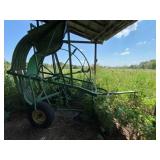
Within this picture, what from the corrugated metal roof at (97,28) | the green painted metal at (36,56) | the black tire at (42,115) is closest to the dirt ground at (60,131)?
the black tire at (42,115)

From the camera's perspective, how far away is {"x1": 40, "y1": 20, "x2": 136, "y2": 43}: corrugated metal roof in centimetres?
455

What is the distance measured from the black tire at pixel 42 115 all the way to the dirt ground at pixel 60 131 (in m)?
0.13

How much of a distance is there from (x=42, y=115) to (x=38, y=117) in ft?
0.37

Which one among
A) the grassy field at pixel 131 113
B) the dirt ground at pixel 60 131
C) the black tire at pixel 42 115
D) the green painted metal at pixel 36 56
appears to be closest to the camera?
the grassy field at pixel 131 113

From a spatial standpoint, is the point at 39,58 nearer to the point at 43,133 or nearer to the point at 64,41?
the point at 64,41

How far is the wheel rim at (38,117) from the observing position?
4.16 meters

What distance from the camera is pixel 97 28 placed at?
5.22 meters

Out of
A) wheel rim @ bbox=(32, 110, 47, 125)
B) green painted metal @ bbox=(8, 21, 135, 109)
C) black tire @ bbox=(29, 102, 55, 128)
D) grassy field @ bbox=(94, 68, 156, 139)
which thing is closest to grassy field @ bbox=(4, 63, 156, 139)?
grassy field @ bbox=(94, 68, 156, 139)

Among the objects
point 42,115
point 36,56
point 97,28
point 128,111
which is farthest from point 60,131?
point 97,28

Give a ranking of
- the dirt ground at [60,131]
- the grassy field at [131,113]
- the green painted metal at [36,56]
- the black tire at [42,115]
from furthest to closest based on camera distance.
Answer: the green painted metal at [36,56] < the black tire at [42,115] < the dirt ground at [60,131] < the grassy field at [131,113]

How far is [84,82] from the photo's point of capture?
18.5ft

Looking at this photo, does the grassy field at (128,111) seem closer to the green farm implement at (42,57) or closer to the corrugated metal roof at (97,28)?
the green farm implement at (42,57)
